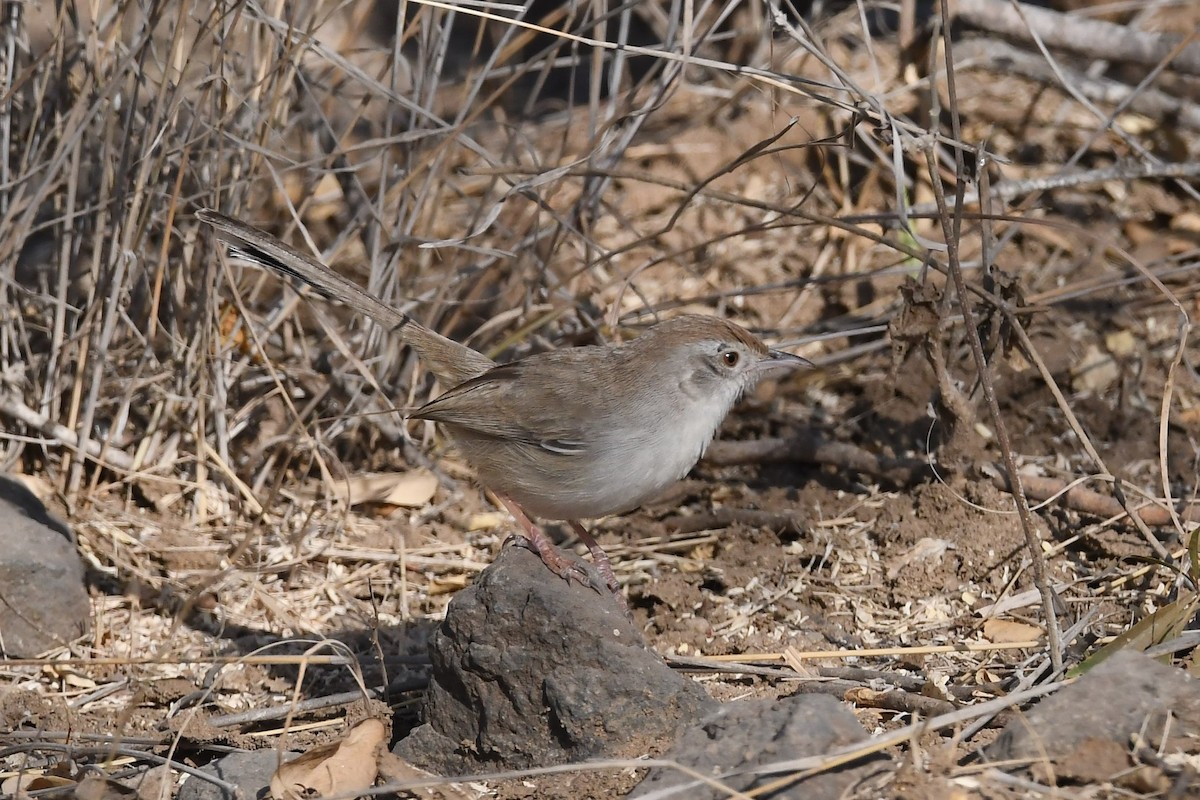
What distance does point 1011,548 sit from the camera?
4.98 m

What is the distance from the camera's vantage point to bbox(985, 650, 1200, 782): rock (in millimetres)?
3334

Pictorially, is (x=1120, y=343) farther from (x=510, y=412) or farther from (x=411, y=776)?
(x=411, y=776)

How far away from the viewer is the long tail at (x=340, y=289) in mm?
4867

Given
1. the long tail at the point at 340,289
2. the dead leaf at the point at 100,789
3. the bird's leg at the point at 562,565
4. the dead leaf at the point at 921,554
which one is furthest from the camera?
the dead leaf at the point at 921,554

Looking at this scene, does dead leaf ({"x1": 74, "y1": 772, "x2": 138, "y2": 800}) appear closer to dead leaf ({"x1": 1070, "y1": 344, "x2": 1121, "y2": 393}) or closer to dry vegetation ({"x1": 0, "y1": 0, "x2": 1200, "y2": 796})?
dry vegetation ({"x1": 0, "y1": 0, "x2": 1200, "y2": 796})

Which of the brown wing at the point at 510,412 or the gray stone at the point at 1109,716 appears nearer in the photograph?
the gray stone at the point at 1109,716

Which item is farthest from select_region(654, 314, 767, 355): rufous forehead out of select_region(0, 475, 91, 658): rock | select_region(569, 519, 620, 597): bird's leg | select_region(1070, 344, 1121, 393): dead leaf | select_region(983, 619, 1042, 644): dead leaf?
select_region(0, 475, 91, 658): rock

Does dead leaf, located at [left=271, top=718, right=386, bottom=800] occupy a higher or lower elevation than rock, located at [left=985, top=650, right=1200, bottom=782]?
lower

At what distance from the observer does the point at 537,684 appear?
3953 mm

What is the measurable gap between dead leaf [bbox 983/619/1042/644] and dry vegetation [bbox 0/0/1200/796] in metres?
0.03

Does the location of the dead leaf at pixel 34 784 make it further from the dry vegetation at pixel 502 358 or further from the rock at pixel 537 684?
the rock at pixel 537 684

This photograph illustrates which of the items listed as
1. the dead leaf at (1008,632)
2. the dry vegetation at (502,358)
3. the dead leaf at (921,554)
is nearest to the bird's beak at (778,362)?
the dry vegetation at (502,358)

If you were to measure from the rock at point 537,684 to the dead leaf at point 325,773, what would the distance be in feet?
0.82

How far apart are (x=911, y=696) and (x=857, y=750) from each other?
0.79 meters
